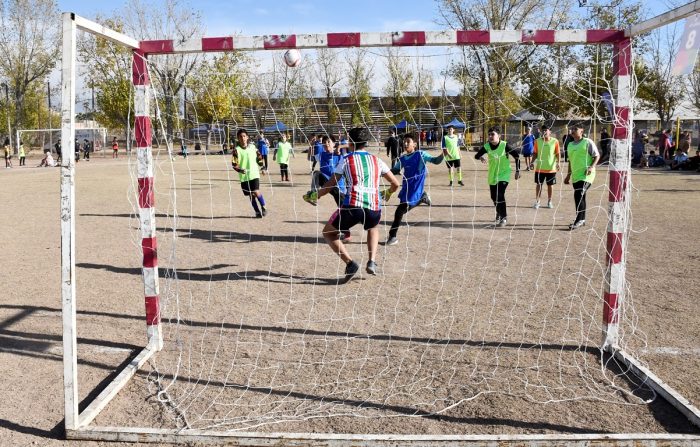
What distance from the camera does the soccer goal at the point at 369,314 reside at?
12.1ft

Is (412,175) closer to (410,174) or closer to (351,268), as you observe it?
(410,174)

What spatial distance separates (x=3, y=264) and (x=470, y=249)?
6568 mm

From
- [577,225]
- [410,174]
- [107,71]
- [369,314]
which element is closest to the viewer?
[369,314]

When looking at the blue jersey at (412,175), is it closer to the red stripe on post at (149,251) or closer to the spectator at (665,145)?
the red stripe on post at (149,251)

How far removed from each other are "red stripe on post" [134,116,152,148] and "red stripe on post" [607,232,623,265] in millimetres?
3701

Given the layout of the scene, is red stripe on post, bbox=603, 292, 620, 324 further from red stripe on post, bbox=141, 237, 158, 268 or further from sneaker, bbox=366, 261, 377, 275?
red stripe on post, bbox=141, 237, 158, 268

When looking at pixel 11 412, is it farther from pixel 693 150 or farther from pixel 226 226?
pixel 693 150

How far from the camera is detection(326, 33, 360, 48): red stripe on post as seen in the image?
172 inches

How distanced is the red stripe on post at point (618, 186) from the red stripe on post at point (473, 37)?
142 centimetres

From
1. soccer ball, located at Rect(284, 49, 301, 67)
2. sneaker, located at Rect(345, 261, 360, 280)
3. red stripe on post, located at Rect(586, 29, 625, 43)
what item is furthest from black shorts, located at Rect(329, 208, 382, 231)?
red stripe on post, located at Rect(586, 29, 625, 43)

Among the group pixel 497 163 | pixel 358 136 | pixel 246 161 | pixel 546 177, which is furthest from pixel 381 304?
pixel 546 177

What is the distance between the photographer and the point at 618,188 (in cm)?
460

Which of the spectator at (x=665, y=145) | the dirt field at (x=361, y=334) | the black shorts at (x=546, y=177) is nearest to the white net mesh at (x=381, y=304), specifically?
the dirt field at (x=361, y=334)

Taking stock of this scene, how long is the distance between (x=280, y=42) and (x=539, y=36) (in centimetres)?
192
